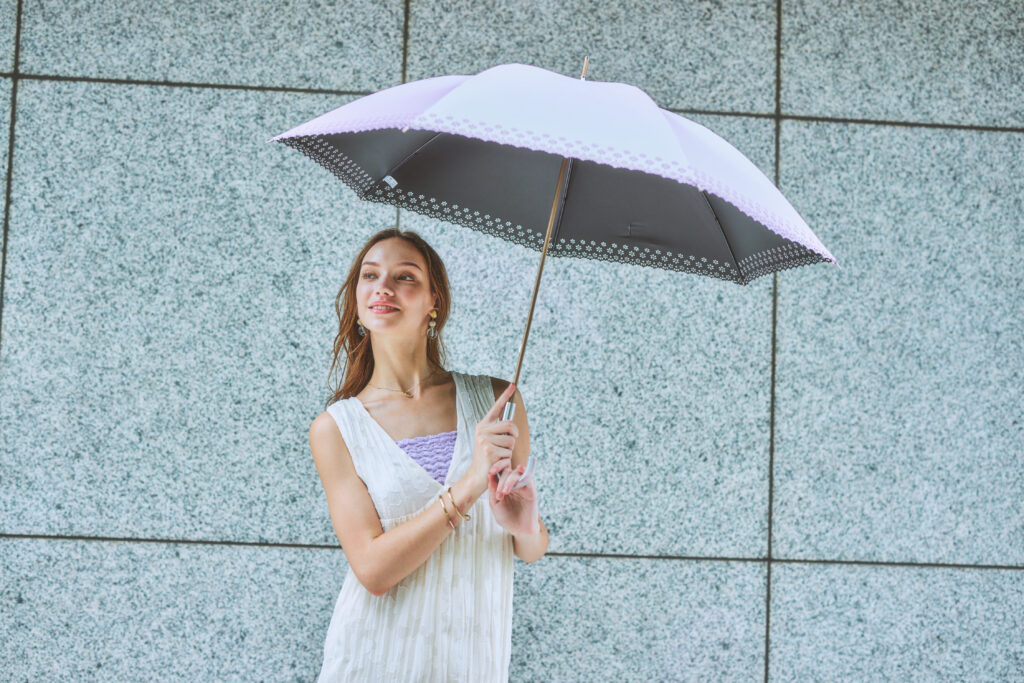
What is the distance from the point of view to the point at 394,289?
2.28m

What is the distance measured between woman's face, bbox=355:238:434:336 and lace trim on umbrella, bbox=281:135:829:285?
17cm

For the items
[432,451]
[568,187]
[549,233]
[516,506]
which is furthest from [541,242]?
[516,506]

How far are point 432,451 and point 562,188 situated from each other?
0.78 m

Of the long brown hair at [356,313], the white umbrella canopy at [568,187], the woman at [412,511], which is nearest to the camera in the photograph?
the white umbrella canopy at [568,187]

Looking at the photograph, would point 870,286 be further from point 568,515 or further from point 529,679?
point 529,679

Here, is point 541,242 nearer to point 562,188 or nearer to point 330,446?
point 562,188

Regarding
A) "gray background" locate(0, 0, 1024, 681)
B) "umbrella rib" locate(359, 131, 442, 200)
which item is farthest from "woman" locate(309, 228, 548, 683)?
"gray background" locate(0, 0, 1024, 681)

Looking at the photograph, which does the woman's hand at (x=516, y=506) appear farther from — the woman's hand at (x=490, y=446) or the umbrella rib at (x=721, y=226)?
the umbrella rib at (x=721, y=226)

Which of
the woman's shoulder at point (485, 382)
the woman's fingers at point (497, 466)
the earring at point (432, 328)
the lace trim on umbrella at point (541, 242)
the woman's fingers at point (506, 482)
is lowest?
the woman's fingers at point (506, 482)

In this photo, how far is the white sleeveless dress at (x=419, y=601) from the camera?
2.17 m

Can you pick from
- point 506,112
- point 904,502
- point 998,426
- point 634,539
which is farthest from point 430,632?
point 998,426

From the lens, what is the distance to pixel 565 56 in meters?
3.60

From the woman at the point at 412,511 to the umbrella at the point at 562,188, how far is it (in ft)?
0.73

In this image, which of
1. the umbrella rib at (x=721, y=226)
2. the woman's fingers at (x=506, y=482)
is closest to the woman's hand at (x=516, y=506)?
the woman's fingers at (x=506, y=482)
